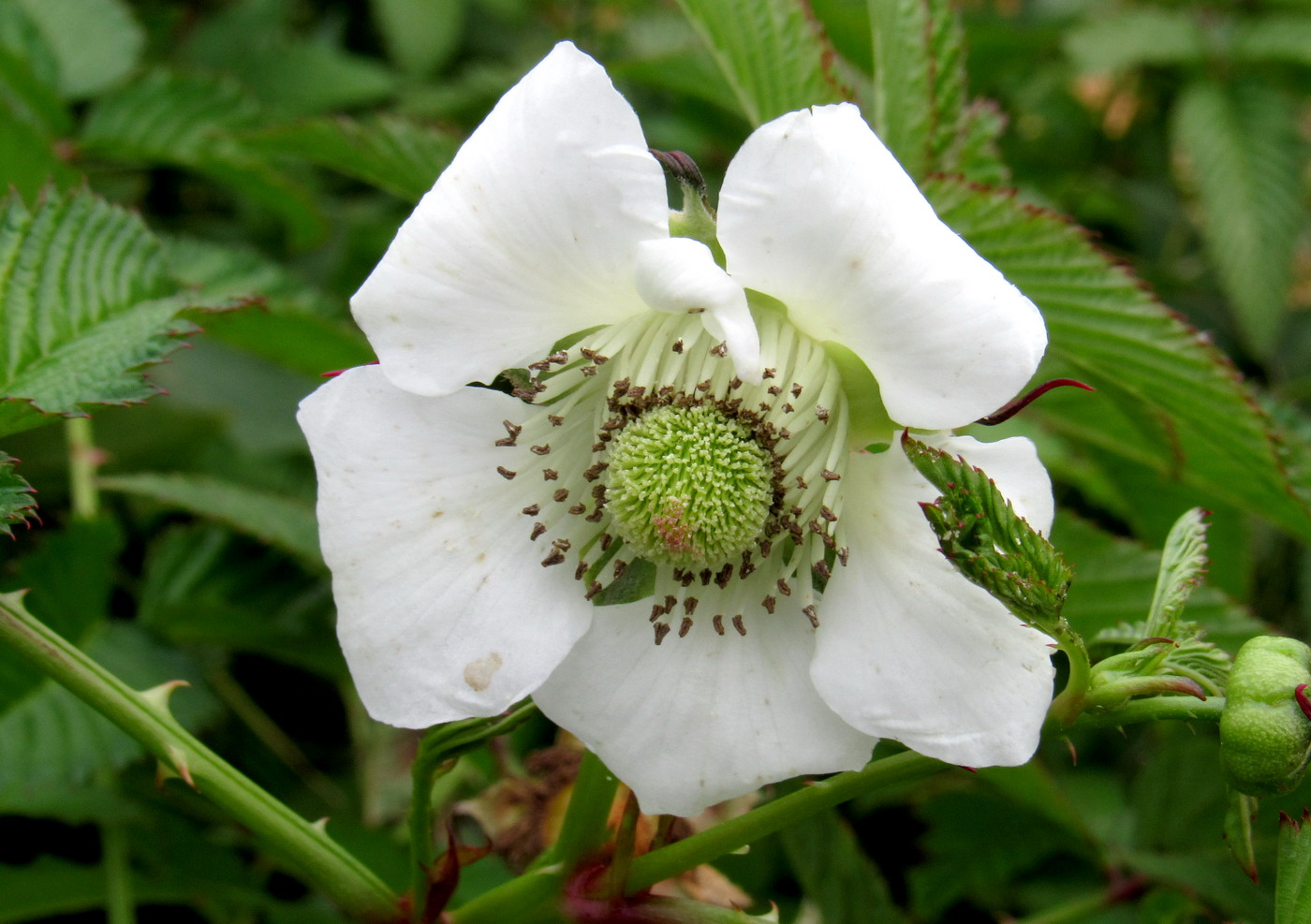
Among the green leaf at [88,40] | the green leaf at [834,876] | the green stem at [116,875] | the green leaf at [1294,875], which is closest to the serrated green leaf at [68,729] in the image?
the green stem at [116,875]

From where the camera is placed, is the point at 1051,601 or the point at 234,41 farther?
the point at 234,41

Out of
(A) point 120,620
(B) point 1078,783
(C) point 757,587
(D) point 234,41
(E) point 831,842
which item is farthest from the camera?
(D) point 234,41

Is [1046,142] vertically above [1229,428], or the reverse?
[1229,428]

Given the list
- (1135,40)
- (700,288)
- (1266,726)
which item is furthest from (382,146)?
(1135,40)

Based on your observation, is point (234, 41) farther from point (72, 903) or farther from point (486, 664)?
point (486, 664)

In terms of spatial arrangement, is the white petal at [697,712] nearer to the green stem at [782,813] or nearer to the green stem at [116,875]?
the green stem at [782,813]

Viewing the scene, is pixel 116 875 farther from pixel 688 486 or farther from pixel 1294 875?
pixel 1294 875

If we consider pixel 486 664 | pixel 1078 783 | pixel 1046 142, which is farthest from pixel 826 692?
pixel 1046 142
